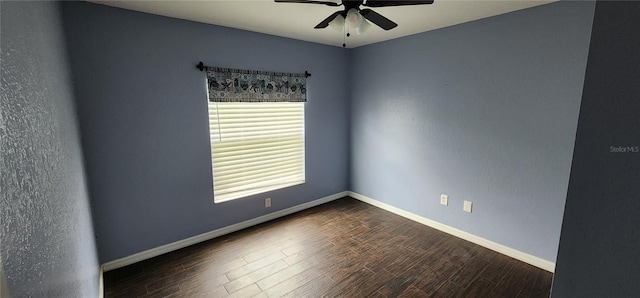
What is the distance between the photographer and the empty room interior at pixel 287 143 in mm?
1993

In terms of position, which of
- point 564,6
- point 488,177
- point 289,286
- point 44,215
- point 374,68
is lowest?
point 289,286

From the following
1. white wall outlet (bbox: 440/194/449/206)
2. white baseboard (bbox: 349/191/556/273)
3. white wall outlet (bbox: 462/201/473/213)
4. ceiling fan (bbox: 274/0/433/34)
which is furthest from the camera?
white wall outlet (bbox: 440/194/449/206)

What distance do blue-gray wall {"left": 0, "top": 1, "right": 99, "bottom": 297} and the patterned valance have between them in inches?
51.3

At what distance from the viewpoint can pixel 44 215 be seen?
912mm

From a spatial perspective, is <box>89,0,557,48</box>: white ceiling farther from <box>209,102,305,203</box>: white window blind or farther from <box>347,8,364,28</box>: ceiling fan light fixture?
<box>209,102,305,203</box>: white window blind

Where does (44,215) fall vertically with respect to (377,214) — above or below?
above

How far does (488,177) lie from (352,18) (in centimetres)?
211

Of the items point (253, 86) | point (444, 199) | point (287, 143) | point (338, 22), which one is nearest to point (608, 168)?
point (338, 22)

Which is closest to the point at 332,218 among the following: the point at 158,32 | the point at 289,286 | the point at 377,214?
the point at 377,214

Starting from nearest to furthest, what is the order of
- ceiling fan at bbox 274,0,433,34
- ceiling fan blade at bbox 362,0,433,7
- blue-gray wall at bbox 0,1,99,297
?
blue-gray wall at bbox 0,1,99,297
ceiling fan blade at bbox 362,0,433,7
ceiling fan at bbox 274,0,433,34

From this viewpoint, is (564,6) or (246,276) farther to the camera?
(246,276)

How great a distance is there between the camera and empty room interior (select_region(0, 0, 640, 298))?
6.54ft

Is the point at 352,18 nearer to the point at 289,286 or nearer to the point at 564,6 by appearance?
the point at 564,6

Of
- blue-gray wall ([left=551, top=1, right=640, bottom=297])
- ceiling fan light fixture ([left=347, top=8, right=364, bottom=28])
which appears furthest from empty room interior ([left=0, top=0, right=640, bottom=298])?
blue-gray wall ([left=551, top=1, right=640, bottom=297])
